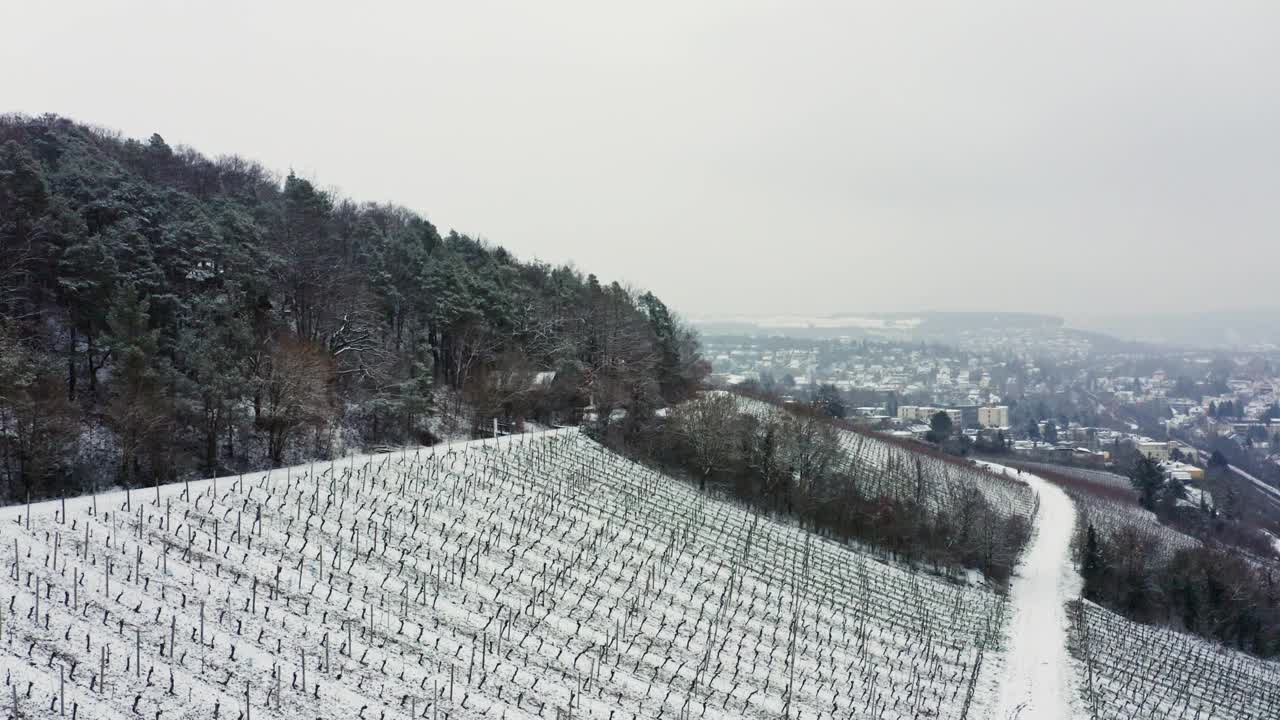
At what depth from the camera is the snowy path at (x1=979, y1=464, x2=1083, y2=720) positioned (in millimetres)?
19078

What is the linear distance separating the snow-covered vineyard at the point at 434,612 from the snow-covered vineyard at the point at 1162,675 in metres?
3.29

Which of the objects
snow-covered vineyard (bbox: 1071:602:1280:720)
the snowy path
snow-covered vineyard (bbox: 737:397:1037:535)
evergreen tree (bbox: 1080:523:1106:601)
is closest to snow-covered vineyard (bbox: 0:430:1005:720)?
the snowy path

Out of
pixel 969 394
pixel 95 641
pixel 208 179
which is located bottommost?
pixel 969 394

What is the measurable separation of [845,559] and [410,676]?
21.2m

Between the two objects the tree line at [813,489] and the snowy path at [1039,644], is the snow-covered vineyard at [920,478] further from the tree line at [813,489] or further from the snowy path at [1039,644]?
the snowy path at [1039,644]

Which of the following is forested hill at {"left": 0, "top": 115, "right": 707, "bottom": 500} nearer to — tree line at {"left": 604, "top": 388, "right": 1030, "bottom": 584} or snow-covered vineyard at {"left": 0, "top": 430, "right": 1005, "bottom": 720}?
tree line at {"left": 604, "top": 388, "right": 1030, "bottom": 584}

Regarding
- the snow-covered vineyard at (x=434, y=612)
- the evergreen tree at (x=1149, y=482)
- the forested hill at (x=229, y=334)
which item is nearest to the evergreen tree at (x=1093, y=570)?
the snow-covered vineyard at (x=434, y=612)

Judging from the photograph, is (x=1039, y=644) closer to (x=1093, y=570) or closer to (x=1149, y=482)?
(x=1093, y=570)

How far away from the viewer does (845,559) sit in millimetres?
29094

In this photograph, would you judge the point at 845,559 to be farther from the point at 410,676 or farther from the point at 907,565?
the point at 410,676

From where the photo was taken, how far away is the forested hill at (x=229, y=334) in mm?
20688

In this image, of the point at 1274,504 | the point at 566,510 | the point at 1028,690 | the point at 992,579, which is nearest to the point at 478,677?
the point at 566,510

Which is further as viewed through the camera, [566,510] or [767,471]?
[767,471]

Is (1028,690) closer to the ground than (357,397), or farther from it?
closer to the ground
